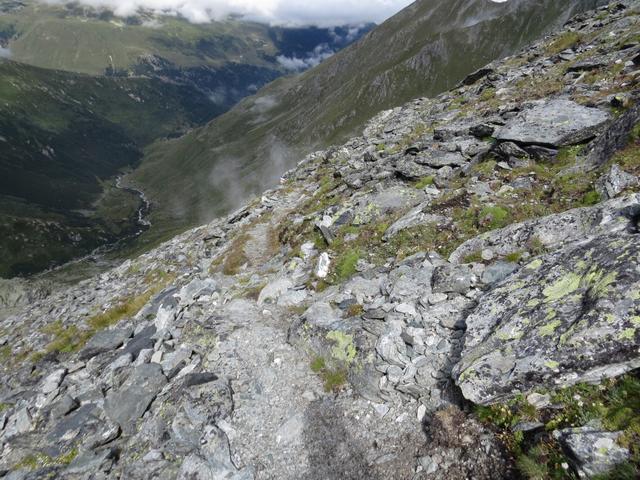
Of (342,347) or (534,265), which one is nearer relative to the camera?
(534,265)

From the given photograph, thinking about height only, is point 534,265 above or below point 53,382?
below

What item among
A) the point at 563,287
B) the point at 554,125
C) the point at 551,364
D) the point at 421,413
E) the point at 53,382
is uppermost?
the point at 53,382

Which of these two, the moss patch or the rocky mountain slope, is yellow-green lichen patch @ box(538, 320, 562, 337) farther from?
the moss patch

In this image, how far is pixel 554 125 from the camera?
21047 millimetres

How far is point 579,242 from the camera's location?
1098 cm

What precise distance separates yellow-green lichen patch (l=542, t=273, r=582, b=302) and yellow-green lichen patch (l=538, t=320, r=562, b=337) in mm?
759

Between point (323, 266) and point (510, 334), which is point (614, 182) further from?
point (323, 266)

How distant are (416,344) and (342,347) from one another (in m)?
2.67

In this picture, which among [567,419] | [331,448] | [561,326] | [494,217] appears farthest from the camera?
[494,217]

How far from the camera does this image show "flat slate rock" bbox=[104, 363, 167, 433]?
13812 mm

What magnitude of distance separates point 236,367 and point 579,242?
39.3 ft

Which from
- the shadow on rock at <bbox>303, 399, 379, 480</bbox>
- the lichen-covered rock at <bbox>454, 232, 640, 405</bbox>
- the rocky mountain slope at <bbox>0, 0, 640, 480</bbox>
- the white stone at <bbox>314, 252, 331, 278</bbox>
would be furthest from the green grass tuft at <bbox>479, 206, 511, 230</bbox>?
the shadow on rock at <bbox>303, 399, 379, 480</bbox>

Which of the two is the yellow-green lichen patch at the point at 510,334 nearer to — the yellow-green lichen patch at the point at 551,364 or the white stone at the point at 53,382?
the yellow-green lichen patch at the point at 551,364

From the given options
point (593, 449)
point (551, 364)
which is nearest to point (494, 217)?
point (551, 364)
